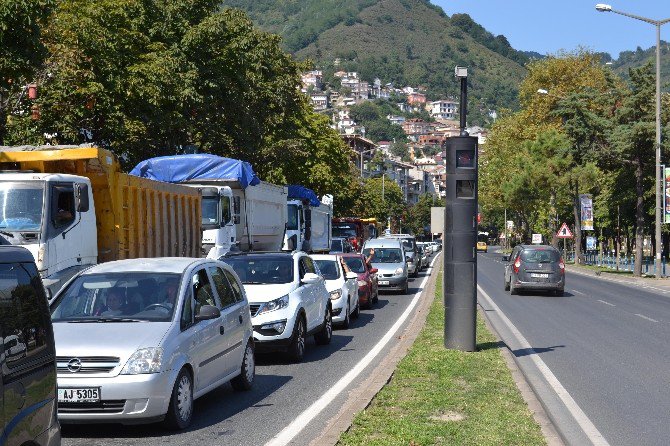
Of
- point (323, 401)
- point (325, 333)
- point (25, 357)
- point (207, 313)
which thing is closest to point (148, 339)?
point (207, 313)

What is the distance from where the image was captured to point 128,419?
870 cm

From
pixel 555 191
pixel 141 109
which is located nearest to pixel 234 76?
pixel 141 109

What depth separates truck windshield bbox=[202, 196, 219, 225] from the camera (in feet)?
77.9

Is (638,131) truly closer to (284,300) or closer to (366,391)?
(284,300)

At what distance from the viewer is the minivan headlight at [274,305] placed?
1394 centimetres

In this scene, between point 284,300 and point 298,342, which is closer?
point 284,300

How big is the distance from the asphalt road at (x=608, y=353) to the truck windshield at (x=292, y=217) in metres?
8.85

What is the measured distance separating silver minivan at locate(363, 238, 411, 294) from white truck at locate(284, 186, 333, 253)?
9.61ft

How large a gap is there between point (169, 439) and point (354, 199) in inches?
2800

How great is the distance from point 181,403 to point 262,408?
1439mm

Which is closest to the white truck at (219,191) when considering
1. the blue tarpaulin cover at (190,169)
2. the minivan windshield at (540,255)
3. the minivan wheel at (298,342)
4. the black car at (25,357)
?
the blue tarpaulin cover at (190,169)

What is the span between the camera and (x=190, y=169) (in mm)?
24656

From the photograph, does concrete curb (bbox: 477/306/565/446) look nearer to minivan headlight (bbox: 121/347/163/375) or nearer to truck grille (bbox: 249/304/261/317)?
minivan headlight (bbox: 121/347/163/375)

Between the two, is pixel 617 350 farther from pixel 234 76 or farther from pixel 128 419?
pixel 234 76
